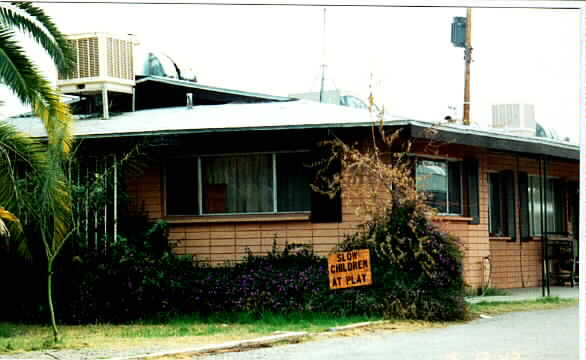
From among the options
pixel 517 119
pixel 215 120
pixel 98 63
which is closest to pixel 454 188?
pixel 517 119

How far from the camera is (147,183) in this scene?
17.8 meters

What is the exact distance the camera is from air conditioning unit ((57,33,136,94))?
1745 centimetres

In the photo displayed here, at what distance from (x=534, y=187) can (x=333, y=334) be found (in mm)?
9962

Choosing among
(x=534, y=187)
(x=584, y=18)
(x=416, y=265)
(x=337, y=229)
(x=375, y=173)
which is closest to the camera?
(x=584, y=18)

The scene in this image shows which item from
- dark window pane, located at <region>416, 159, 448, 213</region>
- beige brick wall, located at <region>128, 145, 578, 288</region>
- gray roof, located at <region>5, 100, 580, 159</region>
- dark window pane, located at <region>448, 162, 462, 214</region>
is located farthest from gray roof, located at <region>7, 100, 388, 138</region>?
dark window pane, located at <region>448, 162, 462, 214</region>

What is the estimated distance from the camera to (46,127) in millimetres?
14031

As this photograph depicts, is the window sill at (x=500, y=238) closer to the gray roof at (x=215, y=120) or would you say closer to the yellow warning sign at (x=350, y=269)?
the gray roof at (x=215, y=120)

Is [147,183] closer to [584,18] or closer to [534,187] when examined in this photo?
[534,187]

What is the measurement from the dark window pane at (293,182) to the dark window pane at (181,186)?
4.71 ft

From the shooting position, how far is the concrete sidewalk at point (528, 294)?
Result: 17.8 meters

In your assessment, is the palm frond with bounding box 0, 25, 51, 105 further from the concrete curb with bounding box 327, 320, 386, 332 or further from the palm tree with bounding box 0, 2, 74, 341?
the concrete curb with bounding box 327, 320, 386, 332

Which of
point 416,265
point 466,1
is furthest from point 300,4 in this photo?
point 416,265

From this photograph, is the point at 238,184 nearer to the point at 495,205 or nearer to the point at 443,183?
the point at 443,183

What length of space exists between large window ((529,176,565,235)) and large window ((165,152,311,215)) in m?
6.45
